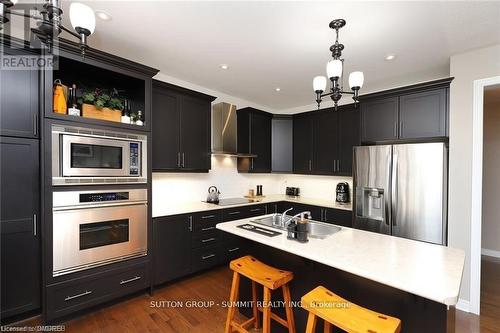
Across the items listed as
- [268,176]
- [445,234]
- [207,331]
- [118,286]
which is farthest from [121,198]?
[445,234]

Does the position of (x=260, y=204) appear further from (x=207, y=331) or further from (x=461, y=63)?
(x=461, y=63)

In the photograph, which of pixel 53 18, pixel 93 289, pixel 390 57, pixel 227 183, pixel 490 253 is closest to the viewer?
pixel 53 18

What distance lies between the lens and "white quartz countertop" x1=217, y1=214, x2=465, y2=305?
1.08 meters

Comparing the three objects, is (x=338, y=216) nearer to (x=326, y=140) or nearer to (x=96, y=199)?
(x=326, y=140)

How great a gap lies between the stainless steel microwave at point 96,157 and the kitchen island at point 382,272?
1.32m

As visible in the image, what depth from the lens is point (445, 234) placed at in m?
2.46

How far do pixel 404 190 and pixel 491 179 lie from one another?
2.58 metres

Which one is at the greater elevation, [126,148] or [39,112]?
[39,112]

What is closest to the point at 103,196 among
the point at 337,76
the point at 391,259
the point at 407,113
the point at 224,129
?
the point at 224,129

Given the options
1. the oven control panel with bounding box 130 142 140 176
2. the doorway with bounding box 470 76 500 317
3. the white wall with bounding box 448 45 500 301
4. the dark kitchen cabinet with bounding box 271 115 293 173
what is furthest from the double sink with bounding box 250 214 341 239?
the dark kitchen cabinet with bounding box 271 115 293 173

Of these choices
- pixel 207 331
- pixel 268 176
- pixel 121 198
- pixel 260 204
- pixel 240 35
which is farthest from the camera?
pixel 268 176

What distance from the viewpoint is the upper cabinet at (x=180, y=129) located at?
2.86 metres

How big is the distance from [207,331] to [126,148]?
193 centimetres

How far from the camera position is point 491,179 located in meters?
3.84
